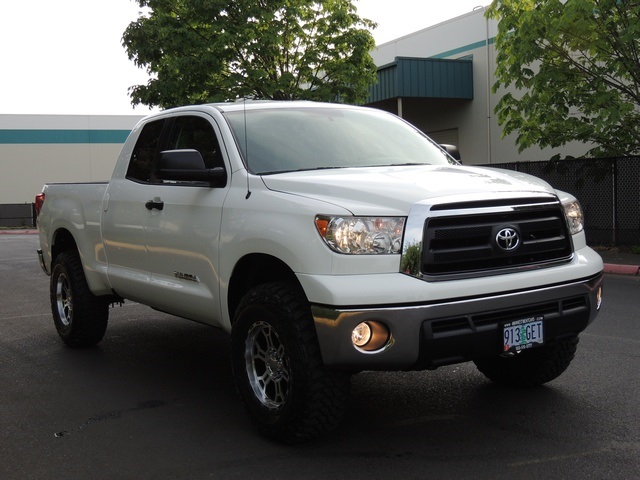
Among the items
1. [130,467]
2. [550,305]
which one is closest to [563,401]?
[550,305]

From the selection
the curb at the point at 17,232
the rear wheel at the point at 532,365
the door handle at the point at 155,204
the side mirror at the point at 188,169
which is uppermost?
the side mirror at the point at 188,169

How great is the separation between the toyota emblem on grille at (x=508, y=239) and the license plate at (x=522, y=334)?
397 mm

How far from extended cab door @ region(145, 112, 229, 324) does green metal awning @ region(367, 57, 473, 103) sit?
19.0 meters

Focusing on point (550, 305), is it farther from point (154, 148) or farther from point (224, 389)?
point (154, 148)

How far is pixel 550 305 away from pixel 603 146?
12739mm

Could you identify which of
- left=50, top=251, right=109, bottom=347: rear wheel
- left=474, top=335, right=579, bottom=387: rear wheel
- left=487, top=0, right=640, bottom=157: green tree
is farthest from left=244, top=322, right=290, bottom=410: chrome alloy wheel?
left=487, top=0, right=640, bottom=157: green tree

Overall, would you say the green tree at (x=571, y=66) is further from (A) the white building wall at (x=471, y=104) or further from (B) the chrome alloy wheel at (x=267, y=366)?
(B) the chrome alloy wheel at (x=267, y=366)

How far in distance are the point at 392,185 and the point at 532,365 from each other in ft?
5.92

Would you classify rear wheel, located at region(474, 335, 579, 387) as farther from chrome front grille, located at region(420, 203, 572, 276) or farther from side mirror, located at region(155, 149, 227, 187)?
side mirror, located at region(155, 149, 227, 187)

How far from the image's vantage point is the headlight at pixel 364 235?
162 inches

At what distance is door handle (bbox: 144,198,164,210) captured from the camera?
570 cm

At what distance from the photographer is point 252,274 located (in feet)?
16.2

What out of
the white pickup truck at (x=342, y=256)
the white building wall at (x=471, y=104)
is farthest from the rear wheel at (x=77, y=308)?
the white building wall at (x=471, y=104)

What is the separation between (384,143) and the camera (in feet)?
→ 18.6
